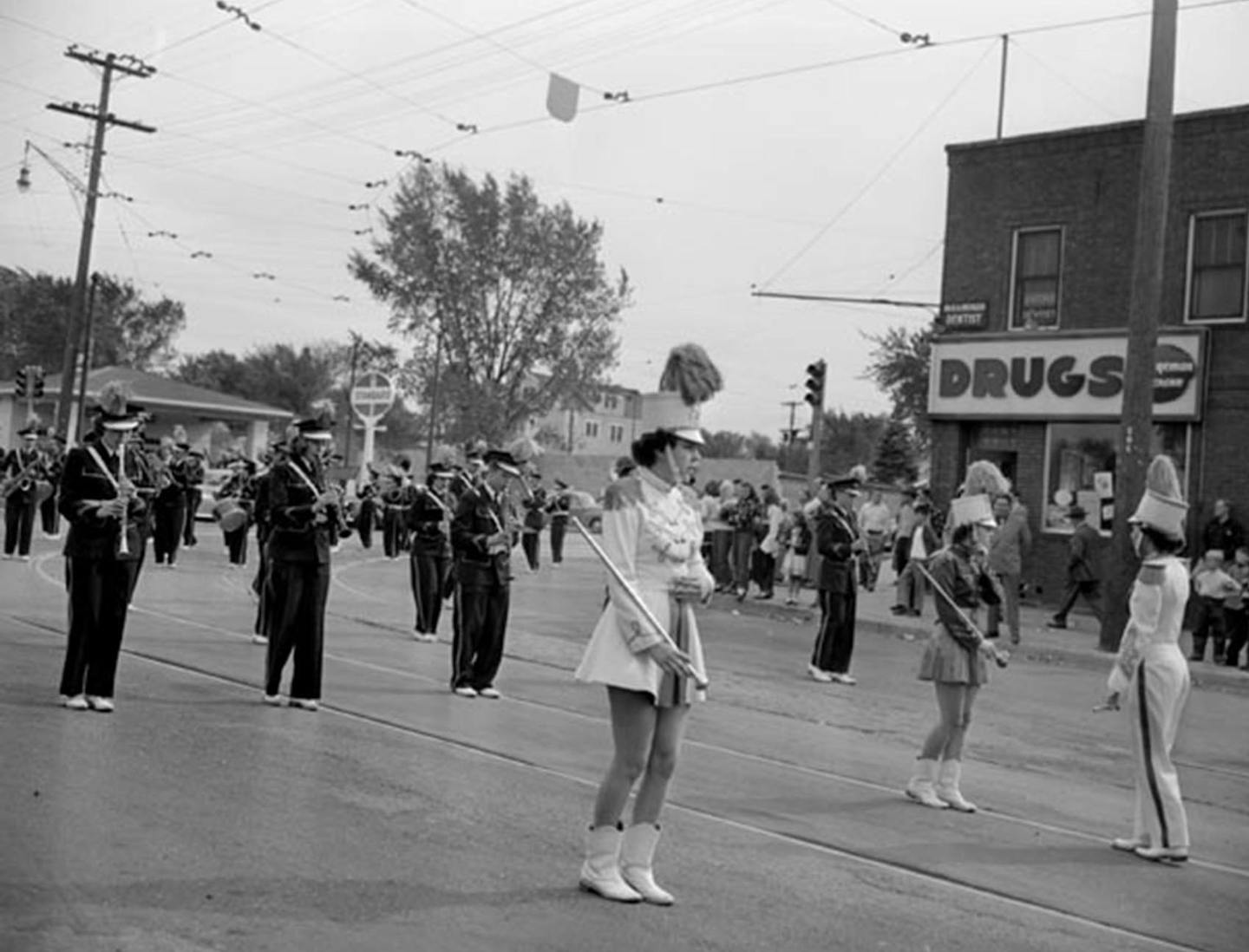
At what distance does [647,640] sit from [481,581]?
665 centimetres

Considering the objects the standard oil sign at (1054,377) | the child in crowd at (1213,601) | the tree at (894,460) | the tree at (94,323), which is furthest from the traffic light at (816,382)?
the tree at (894,460)

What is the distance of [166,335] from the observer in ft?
301

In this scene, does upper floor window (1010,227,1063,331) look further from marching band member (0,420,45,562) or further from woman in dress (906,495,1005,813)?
woman in dress (906,495,1005,813)

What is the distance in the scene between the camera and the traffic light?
94.9 ft

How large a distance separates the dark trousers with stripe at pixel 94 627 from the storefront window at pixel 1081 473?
1986 centimetres

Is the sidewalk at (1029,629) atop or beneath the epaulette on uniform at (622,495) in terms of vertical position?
beneath

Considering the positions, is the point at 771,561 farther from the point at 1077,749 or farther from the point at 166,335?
the point at 166,335

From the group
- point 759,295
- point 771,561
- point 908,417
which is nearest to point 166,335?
point 908,417

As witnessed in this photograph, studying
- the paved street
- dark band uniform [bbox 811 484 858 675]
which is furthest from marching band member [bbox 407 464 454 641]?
dark band uniform [bbox 811 484 858 675]

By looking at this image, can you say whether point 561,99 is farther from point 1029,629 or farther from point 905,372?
point 905,372

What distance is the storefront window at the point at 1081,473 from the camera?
27.2m

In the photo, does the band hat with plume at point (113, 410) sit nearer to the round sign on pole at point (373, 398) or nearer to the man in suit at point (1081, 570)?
the man in suit at point (1081, 570)

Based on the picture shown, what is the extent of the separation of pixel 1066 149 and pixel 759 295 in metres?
7.69

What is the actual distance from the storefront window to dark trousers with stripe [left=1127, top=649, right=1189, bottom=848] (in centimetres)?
1866
